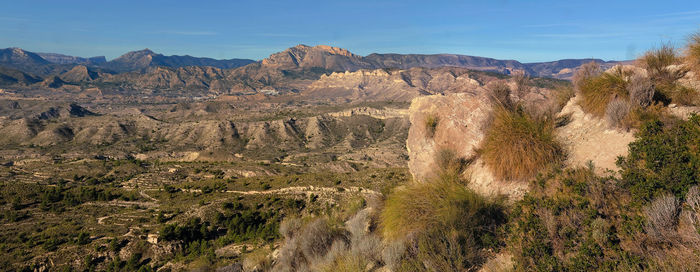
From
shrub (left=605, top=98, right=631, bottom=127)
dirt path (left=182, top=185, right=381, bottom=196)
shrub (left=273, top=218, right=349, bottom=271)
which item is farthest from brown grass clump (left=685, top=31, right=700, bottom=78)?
dirt path (left=182, top=185, right=381, bottom=196)

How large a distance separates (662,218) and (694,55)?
22.8 feet

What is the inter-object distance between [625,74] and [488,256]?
750cm

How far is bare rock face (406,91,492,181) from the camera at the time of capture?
1073 cm

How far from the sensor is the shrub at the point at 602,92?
8953 mm

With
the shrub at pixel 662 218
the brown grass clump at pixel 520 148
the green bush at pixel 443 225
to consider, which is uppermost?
the brown grass clump at pixel 520 148

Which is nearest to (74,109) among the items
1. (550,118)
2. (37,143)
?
(37,143)

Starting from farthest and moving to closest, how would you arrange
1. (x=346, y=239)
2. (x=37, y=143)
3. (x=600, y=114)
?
(x=37, y=143) → (x=346, y=239) → (x=600, y=114)

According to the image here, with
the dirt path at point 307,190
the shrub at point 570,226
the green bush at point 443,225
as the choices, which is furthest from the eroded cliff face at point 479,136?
the dirt path at point 307,190

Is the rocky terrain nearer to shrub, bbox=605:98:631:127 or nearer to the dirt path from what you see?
shrub, bbox=605:98:631:127

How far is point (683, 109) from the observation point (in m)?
7.80

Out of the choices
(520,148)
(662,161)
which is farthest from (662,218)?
(520,148)

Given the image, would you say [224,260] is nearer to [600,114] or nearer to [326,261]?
[326,261]

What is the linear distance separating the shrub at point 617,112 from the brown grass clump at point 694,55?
292 cm

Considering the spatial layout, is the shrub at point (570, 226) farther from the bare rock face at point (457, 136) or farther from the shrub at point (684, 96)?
the shrub at point (684, 96)
